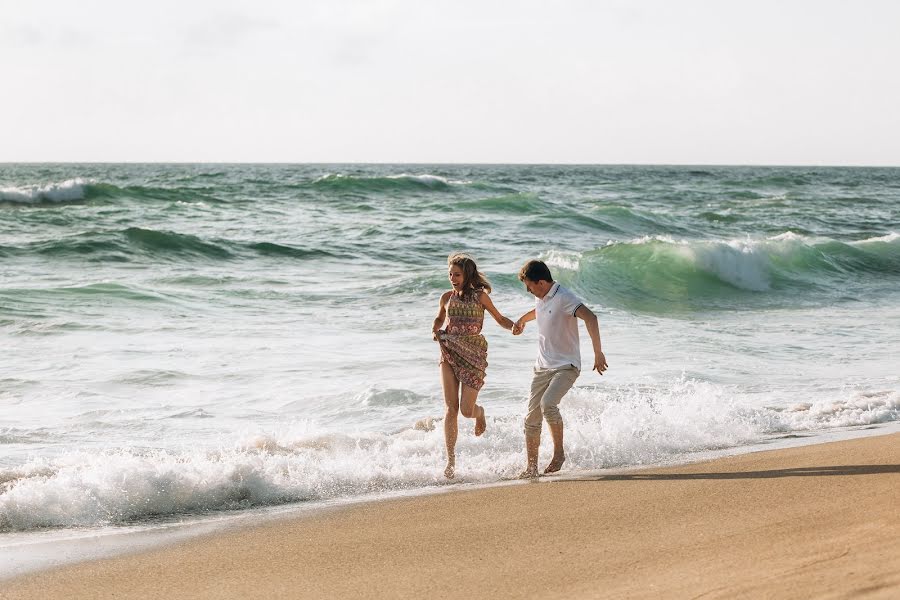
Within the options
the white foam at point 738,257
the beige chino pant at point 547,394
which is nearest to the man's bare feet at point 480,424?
the beige chino pant at point 547,394

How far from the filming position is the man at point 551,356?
605 cm

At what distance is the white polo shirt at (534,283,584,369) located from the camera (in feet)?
19.9

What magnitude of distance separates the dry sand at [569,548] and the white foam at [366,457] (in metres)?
0.65

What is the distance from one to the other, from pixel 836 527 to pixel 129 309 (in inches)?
407

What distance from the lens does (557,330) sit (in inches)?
240

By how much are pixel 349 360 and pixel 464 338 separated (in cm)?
377

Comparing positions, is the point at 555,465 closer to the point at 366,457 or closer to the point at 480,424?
the point at 480,424

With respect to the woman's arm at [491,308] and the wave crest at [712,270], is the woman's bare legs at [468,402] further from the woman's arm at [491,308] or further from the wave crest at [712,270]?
the wave crest at [712,270]

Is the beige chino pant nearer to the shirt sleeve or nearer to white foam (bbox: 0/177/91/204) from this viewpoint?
the shirt sleeve

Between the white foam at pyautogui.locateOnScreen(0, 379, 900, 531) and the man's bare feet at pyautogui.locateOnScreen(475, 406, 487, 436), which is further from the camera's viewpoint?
the man's bare feet at pyautogui.locateOnScreen(475, 406, 487, 436)

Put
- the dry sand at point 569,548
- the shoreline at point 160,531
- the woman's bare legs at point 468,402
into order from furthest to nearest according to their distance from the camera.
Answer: the woman's bare legs at point 468,402, the shoreline at point 160,531, the dry sand at point 569,548

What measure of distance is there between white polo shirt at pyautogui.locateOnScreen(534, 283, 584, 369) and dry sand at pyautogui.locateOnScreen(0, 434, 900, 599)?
81 cm

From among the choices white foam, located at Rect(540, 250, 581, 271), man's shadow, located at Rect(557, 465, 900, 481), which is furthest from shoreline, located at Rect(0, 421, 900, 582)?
white foam, located at Rect(540, 250, 581, 271)

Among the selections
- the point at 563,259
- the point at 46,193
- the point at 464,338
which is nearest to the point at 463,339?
the point at 464,338
